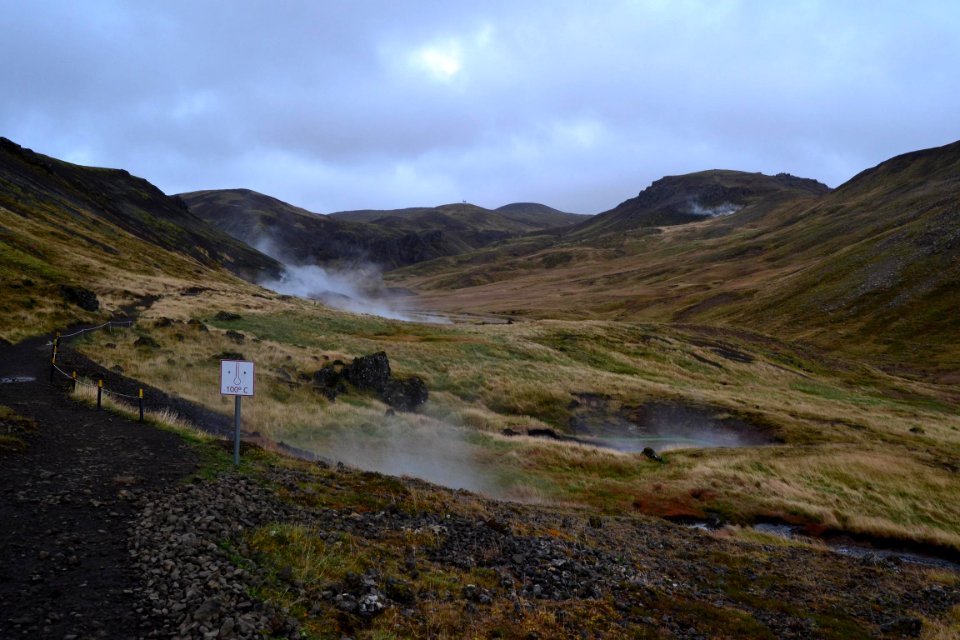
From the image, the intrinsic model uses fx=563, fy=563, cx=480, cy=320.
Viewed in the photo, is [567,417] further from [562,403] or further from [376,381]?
[376,381]

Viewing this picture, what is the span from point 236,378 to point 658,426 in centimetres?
3084

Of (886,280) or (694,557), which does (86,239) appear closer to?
(694,557)

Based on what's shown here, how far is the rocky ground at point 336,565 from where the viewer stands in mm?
7035

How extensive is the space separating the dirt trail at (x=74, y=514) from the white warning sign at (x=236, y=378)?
1.82 metres

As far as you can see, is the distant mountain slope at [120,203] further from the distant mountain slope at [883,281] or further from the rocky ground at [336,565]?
the distant mountain slope at [883,281]

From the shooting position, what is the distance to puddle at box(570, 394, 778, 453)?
114ft

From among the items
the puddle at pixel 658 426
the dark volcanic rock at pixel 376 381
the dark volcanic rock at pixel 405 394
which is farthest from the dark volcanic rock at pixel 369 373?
the puddle at pixel 658 426

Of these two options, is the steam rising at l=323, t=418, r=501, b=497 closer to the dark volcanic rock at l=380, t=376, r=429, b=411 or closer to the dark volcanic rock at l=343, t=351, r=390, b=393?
the dark volcanic rock at l=380, t=376, r=429, b=411

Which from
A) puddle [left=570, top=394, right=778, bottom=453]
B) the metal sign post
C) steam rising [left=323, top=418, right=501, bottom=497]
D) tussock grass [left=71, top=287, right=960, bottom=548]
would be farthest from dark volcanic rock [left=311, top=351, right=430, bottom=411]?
the metal sign post

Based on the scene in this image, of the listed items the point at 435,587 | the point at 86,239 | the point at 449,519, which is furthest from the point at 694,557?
the point at 86,239

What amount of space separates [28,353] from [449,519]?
20636 millimetres

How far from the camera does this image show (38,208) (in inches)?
2778

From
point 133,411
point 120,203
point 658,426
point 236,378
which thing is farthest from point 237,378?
point 120,203

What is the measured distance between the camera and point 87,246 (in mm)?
64312
